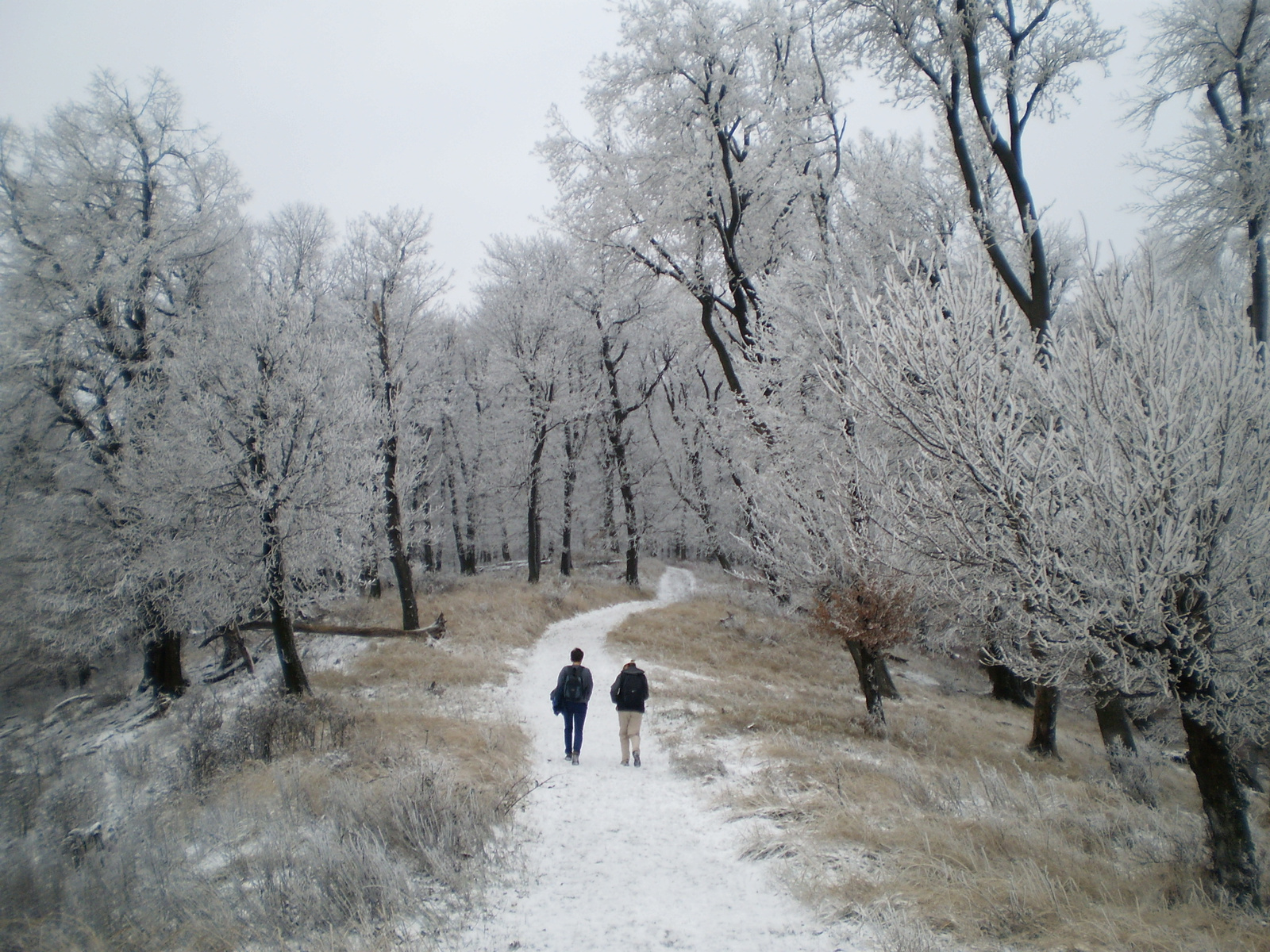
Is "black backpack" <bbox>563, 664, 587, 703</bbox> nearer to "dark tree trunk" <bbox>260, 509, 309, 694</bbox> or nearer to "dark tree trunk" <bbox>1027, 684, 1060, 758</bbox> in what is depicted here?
→ "dark tree trunk" <bbox>260, 509, 309, 694</bbox>

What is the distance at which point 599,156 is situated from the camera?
12047 millimetres

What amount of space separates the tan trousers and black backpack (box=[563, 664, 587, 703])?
0.55m

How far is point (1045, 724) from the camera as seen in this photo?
9508 millimetres

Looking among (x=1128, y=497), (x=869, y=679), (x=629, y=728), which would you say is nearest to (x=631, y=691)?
(x=629, y=728)

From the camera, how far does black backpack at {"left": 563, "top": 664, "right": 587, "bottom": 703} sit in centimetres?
752

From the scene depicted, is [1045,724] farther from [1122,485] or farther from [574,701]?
[1122,485]

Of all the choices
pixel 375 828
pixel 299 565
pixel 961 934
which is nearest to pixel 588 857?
pixel 375 828

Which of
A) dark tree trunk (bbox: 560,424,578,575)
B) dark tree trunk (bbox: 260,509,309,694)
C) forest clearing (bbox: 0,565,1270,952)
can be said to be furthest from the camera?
dark tree trunk (bbox: 560,424,578,575)

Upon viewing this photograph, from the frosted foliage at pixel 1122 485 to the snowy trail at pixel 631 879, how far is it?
2.72 meters

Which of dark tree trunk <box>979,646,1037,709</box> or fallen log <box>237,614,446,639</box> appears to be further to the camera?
fallen log <box>237,614,446,639</box>

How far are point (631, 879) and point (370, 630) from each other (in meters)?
12.5

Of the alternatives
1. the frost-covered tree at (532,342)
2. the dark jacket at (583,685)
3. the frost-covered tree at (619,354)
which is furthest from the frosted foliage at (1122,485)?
the frost-covered tree at (532,342)

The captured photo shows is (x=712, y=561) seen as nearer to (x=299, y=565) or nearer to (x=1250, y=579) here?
(x=299, y=565)

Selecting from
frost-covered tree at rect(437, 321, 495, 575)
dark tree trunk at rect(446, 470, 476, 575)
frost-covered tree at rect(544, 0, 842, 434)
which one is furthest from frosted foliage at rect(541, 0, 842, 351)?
dark tree trunk at rect(446, 470, 476, 575)
